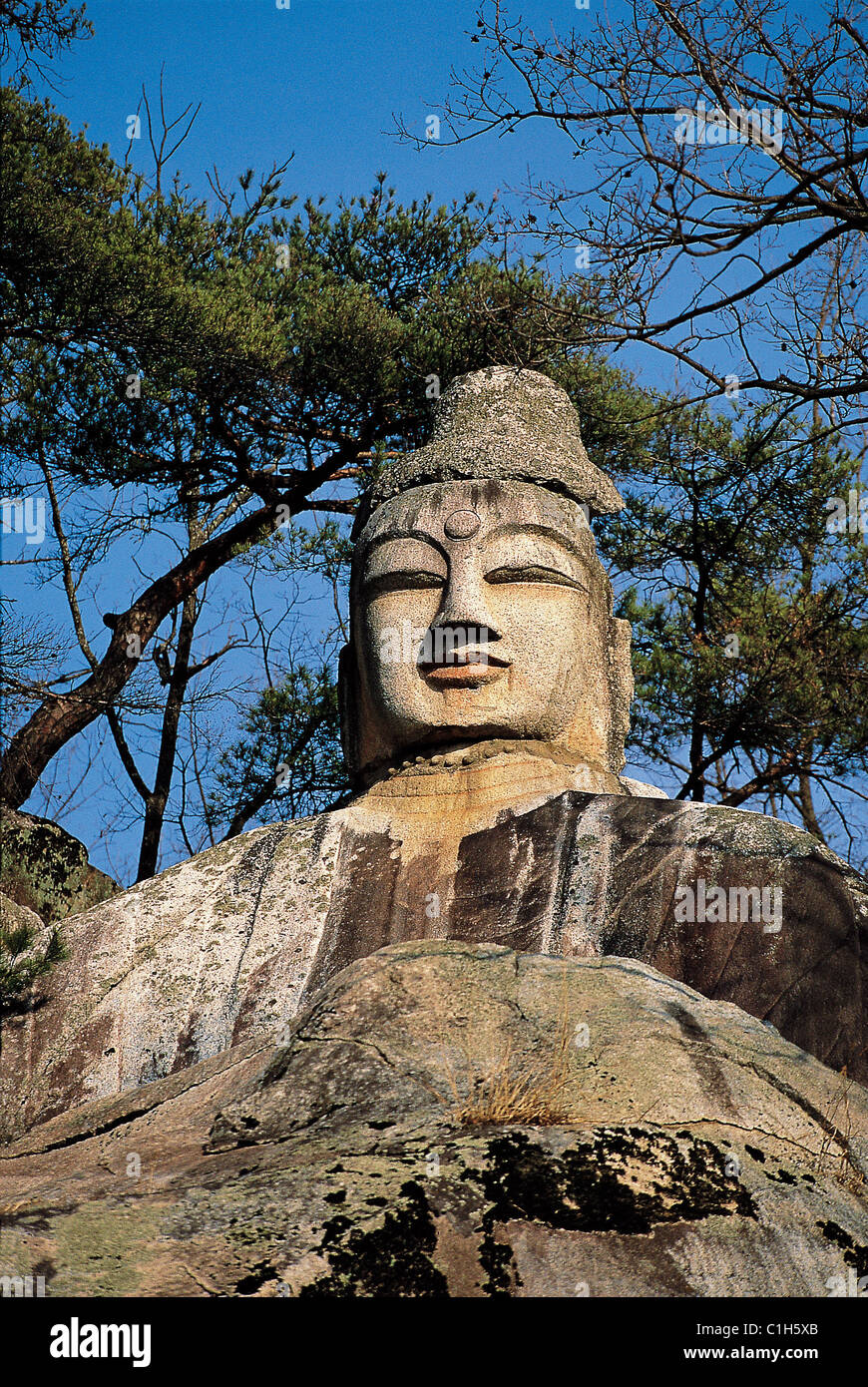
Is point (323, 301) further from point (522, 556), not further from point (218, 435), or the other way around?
point (522, 556)

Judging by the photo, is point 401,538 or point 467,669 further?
point 401,538

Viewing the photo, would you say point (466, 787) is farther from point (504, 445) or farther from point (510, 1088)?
point (510, 1088)

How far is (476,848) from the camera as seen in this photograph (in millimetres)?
6191

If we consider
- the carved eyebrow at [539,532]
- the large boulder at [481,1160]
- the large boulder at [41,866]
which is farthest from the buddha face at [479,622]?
the large boulder at [481,1160]

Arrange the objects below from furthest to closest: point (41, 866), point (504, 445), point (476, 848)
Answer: point (504, 445) → point (41, 866) → point (476, 848)

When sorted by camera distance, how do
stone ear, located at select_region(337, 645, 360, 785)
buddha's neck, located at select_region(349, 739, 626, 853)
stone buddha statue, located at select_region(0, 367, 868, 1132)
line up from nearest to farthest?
1. stone buddha statue, located at select_region(0, 367, 868, 1132)
2. buddha's neck, located at select_region(349, 739, 626, 853)
3. stone ear, located at select_region(337, 645, 360, 785)

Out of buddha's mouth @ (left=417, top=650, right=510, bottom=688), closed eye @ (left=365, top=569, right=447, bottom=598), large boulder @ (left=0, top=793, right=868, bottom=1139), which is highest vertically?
closed eye @ (left=365, top=569, right=447, bottom=598)

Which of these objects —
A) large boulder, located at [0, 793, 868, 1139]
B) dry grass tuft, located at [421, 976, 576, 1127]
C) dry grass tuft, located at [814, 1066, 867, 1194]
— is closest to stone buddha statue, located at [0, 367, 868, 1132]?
large boulder, located at [0, 793, 868, 1139]

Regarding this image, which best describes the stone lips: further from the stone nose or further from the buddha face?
the stone nose

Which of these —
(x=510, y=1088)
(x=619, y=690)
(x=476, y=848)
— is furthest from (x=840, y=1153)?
(x=619, y=690)

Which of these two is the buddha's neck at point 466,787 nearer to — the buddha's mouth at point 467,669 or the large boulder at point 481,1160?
the buddha's mouth at point 467,669

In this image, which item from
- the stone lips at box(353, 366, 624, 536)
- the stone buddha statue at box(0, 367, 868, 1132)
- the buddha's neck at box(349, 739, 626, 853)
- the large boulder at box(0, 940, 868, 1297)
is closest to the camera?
the large boulder at box(0, 940, 868, 1297)

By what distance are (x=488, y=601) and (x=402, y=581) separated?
0.35 meters

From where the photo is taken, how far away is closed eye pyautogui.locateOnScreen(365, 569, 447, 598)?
6730mm
